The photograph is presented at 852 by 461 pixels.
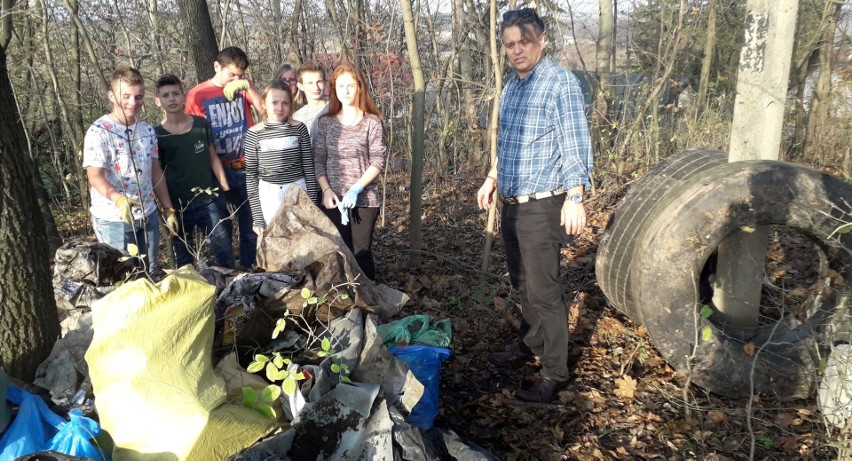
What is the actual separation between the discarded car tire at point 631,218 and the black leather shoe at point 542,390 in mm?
795

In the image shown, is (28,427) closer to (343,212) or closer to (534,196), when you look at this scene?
(343,212)

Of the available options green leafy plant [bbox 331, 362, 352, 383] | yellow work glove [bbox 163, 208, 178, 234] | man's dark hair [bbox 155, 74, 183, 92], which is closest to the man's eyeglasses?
green leafy plant [bbox 331, 362, 352, 383]

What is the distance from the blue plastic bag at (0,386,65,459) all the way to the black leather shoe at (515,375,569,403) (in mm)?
2381

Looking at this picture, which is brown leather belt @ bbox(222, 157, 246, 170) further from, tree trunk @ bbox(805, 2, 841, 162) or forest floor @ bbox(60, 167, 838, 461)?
tree trunk @ bbox(805, 2, 841, 162)

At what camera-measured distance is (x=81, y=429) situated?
2.20 metres

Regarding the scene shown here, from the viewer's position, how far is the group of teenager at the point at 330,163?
314cm

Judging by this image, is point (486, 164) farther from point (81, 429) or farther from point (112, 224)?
point (81, 429)

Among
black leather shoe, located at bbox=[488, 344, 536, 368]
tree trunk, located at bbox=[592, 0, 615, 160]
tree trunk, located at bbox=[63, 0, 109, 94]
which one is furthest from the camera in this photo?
tree trunk, located at bbox=[592, 0, 615, 160]

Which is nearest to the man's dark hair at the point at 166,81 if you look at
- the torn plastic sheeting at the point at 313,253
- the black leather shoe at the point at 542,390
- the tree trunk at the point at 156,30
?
the torn plastic sheeting at the point at 313,253

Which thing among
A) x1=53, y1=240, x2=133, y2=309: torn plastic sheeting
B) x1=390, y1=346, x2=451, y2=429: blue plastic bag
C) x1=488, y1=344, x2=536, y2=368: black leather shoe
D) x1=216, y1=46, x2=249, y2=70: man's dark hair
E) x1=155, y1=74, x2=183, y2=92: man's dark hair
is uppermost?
x1=216, y1=46, x2=249, y2=70: man's dark hair

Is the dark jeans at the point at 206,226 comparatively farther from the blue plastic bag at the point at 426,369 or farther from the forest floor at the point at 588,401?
the blue plastic bag at the point at 426,369

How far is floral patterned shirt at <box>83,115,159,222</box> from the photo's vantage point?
3.59 metres

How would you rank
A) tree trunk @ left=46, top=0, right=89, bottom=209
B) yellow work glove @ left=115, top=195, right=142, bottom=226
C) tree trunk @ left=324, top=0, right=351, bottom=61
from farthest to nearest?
tree trunk @ left=324, top=0, right=351, bottom=61, tree trunk @ left=46, top=0, right=89, bottom=209, yellow work glove @ left=115, top=195, right=142, bottom=226

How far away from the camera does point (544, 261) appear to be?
3244 millimetres
